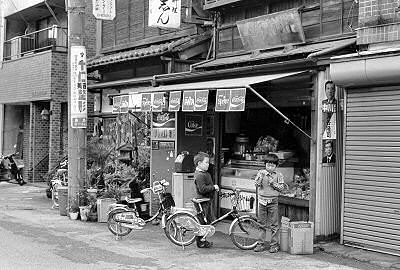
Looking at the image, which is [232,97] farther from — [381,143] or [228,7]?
[228,7]

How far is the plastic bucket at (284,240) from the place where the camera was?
9.62 metres

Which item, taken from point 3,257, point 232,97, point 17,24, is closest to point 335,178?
point 232,97

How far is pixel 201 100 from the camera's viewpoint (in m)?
10.8

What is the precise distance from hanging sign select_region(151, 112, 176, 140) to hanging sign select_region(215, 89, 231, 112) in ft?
10.5

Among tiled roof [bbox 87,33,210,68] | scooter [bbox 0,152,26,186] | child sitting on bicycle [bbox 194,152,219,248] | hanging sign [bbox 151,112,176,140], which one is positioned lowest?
scooter [bbox 0,152,26,186]

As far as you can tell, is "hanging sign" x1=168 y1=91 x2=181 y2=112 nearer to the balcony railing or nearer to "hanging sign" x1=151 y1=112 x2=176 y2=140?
"hanging sign" x1=151 y1=112 x2=176 y2=140

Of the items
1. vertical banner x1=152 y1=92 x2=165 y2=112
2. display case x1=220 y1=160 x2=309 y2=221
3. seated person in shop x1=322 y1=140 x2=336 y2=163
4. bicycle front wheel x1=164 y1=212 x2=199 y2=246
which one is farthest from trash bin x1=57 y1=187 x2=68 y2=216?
seated person in shop x1=322 y1=140 x2=336 y2=163

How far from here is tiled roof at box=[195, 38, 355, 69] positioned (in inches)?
400

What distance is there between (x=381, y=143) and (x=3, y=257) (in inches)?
263

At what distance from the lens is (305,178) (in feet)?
37.4

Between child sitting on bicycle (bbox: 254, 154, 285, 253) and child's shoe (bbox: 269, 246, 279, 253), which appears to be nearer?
child's shoe (bbox: 269, 246, 279, 253)

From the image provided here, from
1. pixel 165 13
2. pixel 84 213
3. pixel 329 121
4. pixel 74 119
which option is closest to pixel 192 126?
pixel 74 119

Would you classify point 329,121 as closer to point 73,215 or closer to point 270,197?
point 270,197

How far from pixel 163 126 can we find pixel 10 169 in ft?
37.2
